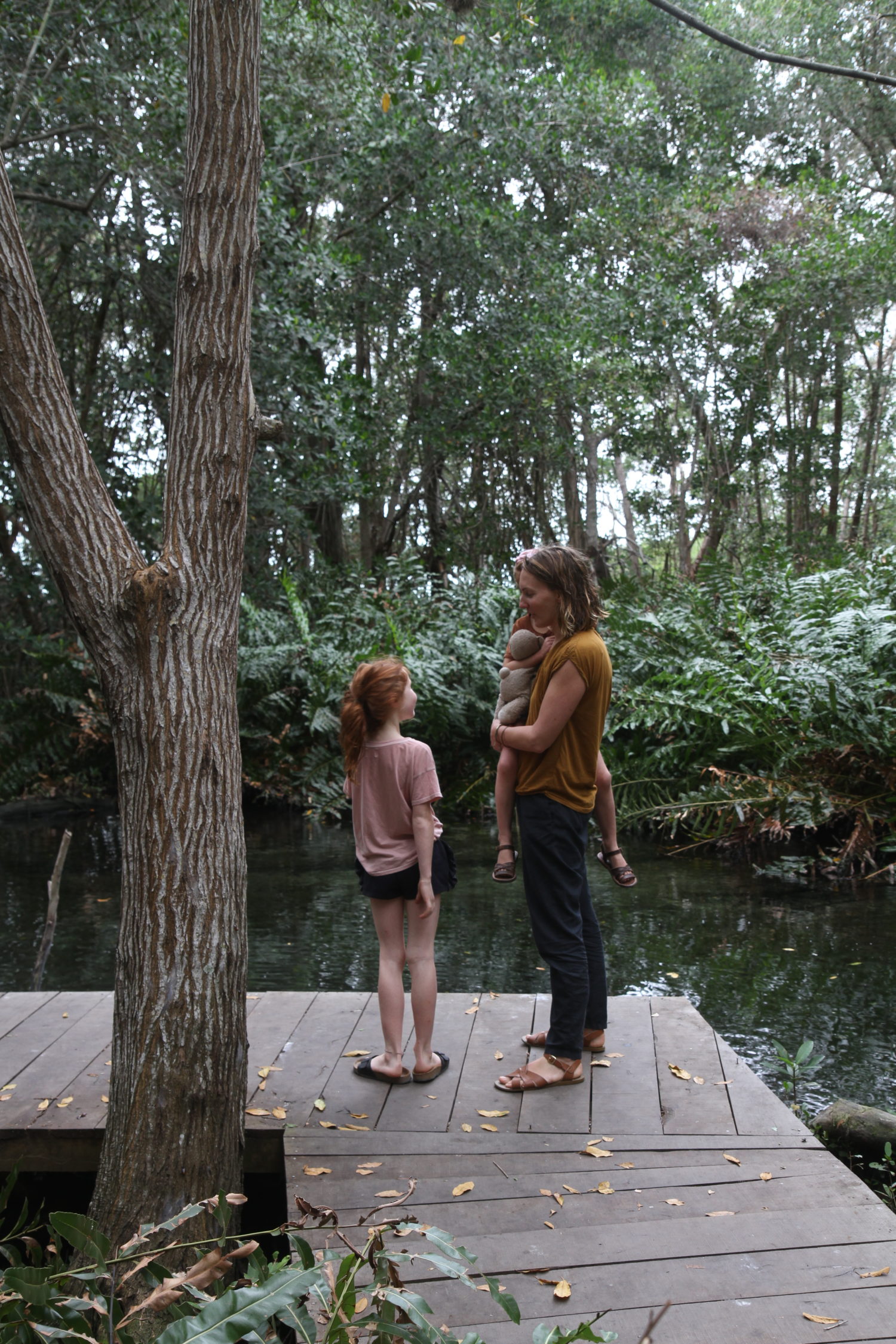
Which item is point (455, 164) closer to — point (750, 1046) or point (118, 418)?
point (118, 418)

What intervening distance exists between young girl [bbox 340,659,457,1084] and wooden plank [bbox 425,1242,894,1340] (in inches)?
47.5

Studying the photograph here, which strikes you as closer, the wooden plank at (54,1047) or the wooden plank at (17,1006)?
the wooden plank at (54,1047)

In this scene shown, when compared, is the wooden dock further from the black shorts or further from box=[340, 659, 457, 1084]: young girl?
the black shorts

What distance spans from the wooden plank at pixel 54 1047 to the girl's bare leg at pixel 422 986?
1264 millimetres

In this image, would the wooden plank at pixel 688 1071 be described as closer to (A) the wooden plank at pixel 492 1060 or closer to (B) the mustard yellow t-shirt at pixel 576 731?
(A) the wooden plank at pixel 492 1060

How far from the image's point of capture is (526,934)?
7.17 m

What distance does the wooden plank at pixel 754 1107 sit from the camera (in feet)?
11.0

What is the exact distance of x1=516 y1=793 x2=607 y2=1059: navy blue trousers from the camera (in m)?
3.59

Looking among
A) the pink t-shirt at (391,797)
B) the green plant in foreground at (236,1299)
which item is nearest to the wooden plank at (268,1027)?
the pink t-shirt at (391,797)

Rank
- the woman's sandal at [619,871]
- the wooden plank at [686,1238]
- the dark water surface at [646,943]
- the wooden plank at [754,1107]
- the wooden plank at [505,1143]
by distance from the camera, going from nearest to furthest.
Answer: the wooden plank at [686,1238], the wooden plank at [505,1143], the wooden plank at [754,1107], the woman's sandal at [619,871], the dark water surface at [646,943]

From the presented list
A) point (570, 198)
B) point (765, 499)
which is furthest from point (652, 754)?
point (765, 499)

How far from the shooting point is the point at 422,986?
12.3 feet

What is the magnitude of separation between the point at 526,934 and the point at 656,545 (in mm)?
18246

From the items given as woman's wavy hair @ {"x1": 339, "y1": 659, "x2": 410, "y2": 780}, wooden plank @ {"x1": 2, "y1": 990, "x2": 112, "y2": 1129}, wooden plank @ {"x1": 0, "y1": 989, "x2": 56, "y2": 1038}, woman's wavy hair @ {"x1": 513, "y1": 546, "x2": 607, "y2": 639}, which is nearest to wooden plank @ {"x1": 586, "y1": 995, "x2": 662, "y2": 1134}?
woman's wavy hair @ {"x1": 339, "y1": 659, "x2": 410, "y2": 780}
